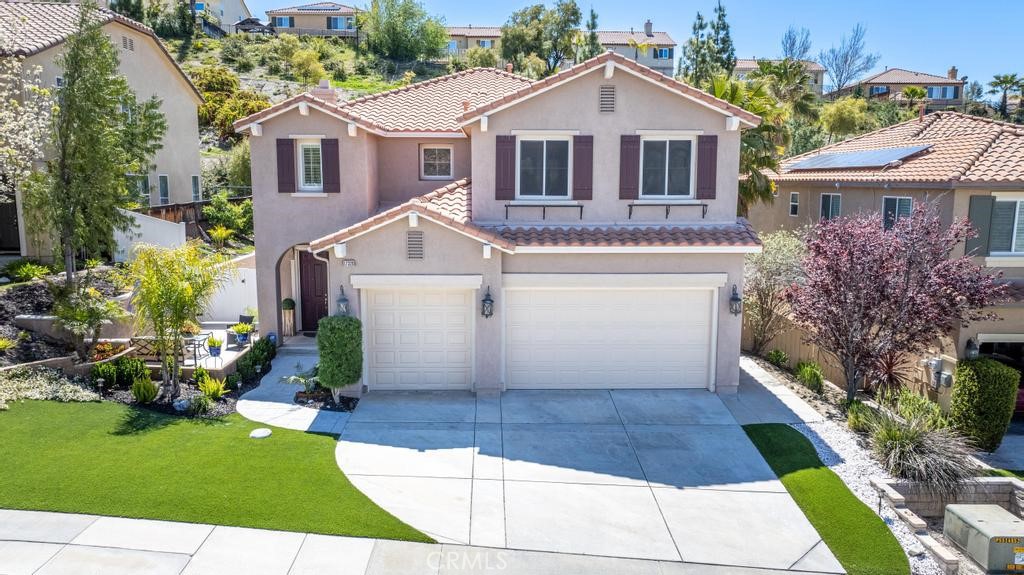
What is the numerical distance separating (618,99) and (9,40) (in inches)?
699

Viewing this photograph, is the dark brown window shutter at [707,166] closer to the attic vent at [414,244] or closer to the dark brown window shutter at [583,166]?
the dark brown window shutter at [583,166]

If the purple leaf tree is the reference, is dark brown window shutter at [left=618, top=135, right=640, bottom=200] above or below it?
above

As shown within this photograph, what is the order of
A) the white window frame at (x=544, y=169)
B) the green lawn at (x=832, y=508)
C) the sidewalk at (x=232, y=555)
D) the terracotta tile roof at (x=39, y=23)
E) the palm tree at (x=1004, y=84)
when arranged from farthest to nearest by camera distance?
1. the palm tree at (x=1004, y=84)
2. the terracotta tile roof at (x=39, y=23)
3. the white window frame at (x=544, y=169)
4. the green lawn at (x=832, y=508)
5. the sidewalk at (x=232, y=555)

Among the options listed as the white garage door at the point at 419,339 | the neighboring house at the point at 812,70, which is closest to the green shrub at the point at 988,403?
the white garage door at the point at 419,339

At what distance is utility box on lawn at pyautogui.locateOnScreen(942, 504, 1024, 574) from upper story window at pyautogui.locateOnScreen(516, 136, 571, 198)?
960cm

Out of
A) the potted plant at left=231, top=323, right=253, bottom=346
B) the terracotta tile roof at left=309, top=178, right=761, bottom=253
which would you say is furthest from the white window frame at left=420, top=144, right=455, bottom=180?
the potted plant at left=231, top=323, right=253, bottom=346

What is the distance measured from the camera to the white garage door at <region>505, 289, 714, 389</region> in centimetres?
1569

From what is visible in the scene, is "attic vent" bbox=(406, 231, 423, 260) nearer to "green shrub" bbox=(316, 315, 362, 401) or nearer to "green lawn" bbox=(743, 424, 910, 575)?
"green shrub" bbox=(316, 315, 362, 401)

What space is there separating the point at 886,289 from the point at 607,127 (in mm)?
6641

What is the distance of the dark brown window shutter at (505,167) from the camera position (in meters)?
15.8

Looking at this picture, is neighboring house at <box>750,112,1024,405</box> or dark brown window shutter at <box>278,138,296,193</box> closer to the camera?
neighboring house at <box>750,112,1024,405</box>

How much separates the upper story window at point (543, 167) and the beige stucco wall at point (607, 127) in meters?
0.39

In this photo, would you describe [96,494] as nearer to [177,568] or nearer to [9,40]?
[177,568]

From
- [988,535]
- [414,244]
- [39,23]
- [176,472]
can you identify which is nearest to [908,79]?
[414,244]
